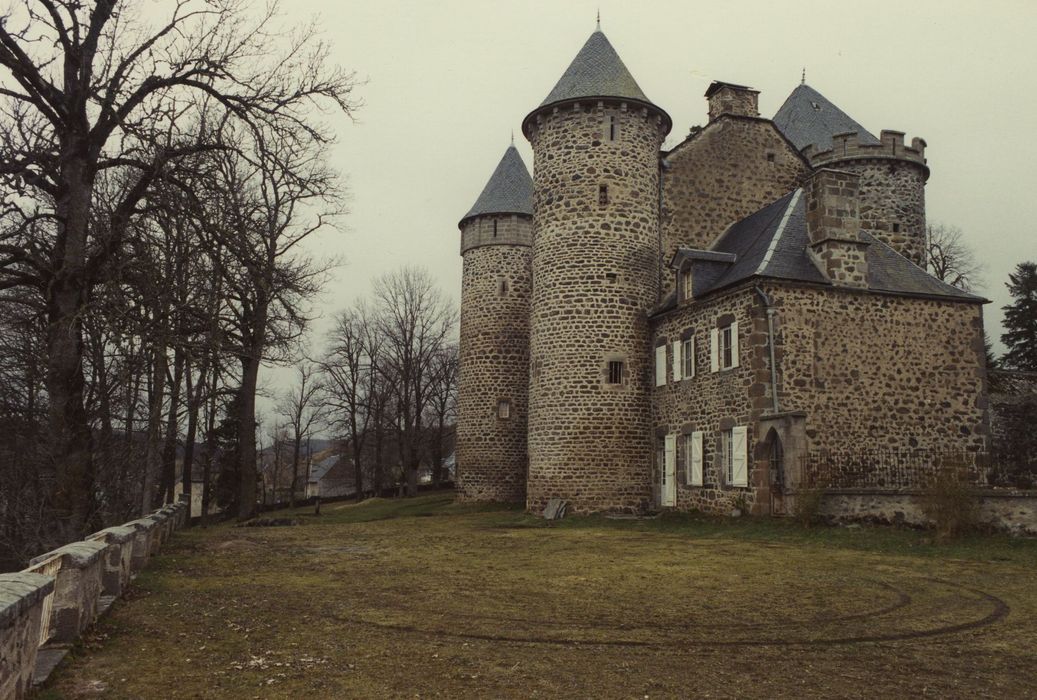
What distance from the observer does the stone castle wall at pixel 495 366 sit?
29.9 m

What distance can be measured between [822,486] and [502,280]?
16037 mm

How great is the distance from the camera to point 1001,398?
2495cm

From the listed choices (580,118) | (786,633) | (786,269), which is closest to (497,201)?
(580,118)

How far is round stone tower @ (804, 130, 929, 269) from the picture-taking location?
26.0 m

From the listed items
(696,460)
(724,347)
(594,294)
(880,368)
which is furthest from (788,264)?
(594,294)

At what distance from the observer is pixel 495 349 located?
30562 mm

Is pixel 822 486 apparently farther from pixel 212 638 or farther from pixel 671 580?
pixel 212 638

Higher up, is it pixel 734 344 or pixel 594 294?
pixel 594 294

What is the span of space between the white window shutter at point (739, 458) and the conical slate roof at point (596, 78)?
1026 cm

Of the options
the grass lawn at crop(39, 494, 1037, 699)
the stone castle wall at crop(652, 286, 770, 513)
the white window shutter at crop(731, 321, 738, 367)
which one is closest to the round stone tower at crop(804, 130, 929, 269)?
the stone castle wall at crop(652, 286, 770, 513)

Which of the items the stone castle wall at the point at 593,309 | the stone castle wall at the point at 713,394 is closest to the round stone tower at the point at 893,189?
the stone castle wall at the point at 593,309

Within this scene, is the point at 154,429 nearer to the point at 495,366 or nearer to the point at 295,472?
the point at 495,366

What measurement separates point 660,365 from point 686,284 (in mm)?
2464

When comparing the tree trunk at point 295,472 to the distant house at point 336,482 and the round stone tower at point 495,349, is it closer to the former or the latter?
the round stone tower at point 495,349
